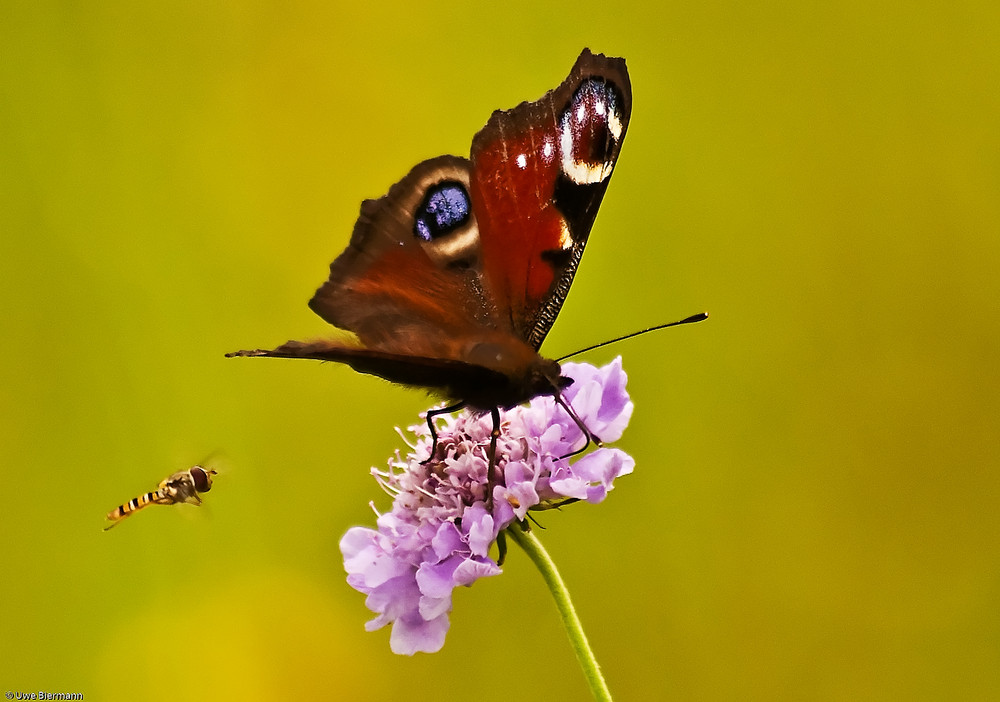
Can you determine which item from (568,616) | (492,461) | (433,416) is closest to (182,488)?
(433,416)

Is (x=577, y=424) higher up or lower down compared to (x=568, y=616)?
higher up

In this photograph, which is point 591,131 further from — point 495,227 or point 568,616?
point 568,616

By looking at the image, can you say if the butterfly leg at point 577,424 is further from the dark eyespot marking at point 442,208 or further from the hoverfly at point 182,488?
the hoverfly at point 182,488

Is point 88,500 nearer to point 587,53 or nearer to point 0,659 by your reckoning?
point 0,659

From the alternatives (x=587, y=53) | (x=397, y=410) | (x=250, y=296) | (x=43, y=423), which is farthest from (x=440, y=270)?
(x=43, y=423)

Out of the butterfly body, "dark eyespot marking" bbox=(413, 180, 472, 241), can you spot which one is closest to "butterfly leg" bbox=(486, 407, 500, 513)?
the butterfly body

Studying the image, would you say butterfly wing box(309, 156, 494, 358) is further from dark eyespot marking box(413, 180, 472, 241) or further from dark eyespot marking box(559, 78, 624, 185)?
dark eyespot marking box(559, 78, 624, 185)

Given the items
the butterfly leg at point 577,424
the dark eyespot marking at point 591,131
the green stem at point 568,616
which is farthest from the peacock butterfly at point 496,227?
the green stem at point 568,616
